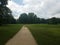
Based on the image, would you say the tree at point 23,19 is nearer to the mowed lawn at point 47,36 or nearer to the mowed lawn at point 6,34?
the mowed lawn at point 6,34

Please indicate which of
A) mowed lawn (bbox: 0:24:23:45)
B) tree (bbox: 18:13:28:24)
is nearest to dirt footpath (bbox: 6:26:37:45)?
mowed lawn (bbox: 0:24:23:45)

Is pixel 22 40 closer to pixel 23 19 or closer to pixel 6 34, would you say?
pixel 6 34

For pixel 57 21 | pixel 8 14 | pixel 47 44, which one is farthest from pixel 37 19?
pixel 47 44

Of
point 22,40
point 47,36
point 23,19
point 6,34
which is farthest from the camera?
point 23,19

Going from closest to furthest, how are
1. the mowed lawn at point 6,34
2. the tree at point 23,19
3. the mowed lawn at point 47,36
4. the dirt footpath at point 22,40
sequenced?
the dirt footpath at point 22,40
the mowed lawn at point 47,36
the mowed lawn at point 6,34
the tree at point 23,19

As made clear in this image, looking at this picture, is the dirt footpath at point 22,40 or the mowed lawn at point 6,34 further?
the mowed lawn at point 6,34

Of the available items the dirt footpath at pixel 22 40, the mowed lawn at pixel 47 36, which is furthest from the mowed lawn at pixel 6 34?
the mowed lawn at pixel 47 36

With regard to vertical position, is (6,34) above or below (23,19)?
below

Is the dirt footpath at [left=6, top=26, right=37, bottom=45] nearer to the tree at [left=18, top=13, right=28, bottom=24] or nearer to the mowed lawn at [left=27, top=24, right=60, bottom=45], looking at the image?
the mowed lawn at [left=27, top=24, right=60, bottom=45]

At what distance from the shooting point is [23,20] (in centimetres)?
13038

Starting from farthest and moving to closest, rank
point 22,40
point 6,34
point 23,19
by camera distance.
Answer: point 23,19 → point 6,34 → point 22,40

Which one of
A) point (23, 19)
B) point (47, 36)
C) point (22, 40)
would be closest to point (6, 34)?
point (47, 36)

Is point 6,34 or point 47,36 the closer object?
point 47,36

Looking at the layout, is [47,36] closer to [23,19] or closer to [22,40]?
[22,40]
